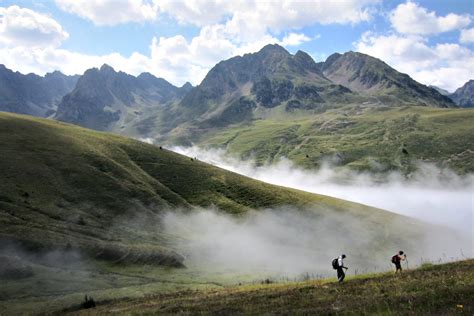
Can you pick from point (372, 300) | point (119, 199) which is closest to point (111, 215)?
point (119, 199)

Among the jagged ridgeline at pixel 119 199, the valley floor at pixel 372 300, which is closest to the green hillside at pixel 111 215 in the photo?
the jagged ridgeline at pixel 119 199

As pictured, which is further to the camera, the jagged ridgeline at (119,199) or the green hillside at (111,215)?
the jagged ridgeline at (119,199)

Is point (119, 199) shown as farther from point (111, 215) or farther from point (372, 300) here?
point (372, 300)

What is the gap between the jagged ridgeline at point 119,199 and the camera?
9106cm

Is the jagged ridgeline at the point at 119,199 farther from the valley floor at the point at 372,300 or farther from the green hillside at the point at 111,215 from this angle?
the valley floor at the point at 372,300

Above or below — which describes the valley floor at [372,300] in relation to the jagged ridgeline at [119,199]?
below

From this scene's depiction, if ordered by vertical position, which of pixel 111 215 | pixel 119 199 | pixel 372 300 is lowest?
pixel 372 300

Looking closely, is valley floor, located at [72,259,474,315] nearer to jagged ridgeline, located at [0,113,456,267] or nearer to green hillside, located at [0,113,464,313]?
green hillside, located at [0,113,464,313]

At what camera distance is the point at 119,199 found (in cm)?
12206

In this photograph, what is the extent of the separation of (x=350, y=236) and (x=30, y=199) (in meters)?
91.8

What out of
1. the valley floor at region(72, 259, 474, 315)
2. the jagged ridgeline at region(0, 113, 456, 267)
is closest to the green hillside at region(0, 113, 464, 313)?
the jagged ridgeline at region(0, 113, 456, 267)

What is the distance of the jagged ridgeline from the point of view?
91.1m

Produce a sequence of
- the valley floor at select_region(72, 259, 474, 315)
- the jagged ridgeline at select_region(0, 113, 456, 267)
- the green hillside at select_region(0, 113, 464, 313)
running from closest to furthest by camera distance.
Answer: the valley floor at select_region(72, 259, 474, 315)
the green hillside at select_region(0, 113, 464, 313)
the jagged ridgeline at select_region(0, 113, 456, 267)

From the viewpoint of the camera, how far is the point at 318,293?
120ft
